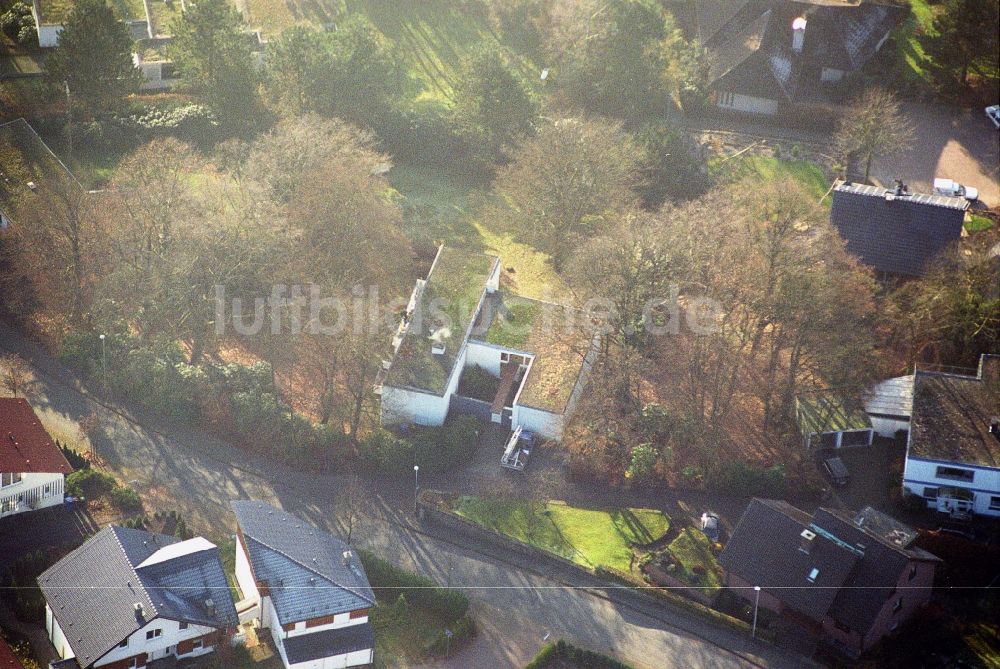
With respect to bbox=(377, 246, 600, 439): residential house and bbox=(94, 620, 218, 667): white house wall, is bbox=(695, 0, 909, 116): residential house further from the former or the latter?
bbox=(94, 620, 218, 667): white house wall

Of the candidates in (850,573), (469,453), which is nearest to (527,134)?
(469,453)

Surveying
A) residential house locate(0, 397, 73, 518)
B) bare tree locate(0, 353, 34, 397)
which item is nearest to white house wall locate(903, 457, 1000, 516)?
residential house locate(0, 397, 73, 518)

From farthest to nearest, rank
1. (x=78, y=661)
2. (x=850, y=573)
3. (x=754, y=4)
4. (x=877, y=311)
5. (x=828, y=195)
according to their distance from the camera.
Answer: (x=754, y=4) → (x=828, y=195) → (x=877, y=311) → (x=850, y=573) → (x=78, y=661)

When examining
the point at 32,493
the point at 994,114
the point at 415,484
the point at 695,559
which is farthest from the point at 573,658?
the point at 994,114

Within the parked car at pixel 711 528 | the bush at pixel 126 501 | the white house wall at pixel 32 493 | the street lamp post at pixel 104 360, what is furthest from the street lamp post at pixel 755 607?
the street lamp post at pixel 104 360

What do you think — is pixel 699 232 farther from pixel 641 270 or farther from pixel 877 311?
pixel 877 311

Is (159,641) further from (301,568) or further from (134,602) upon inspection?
(301,568)
